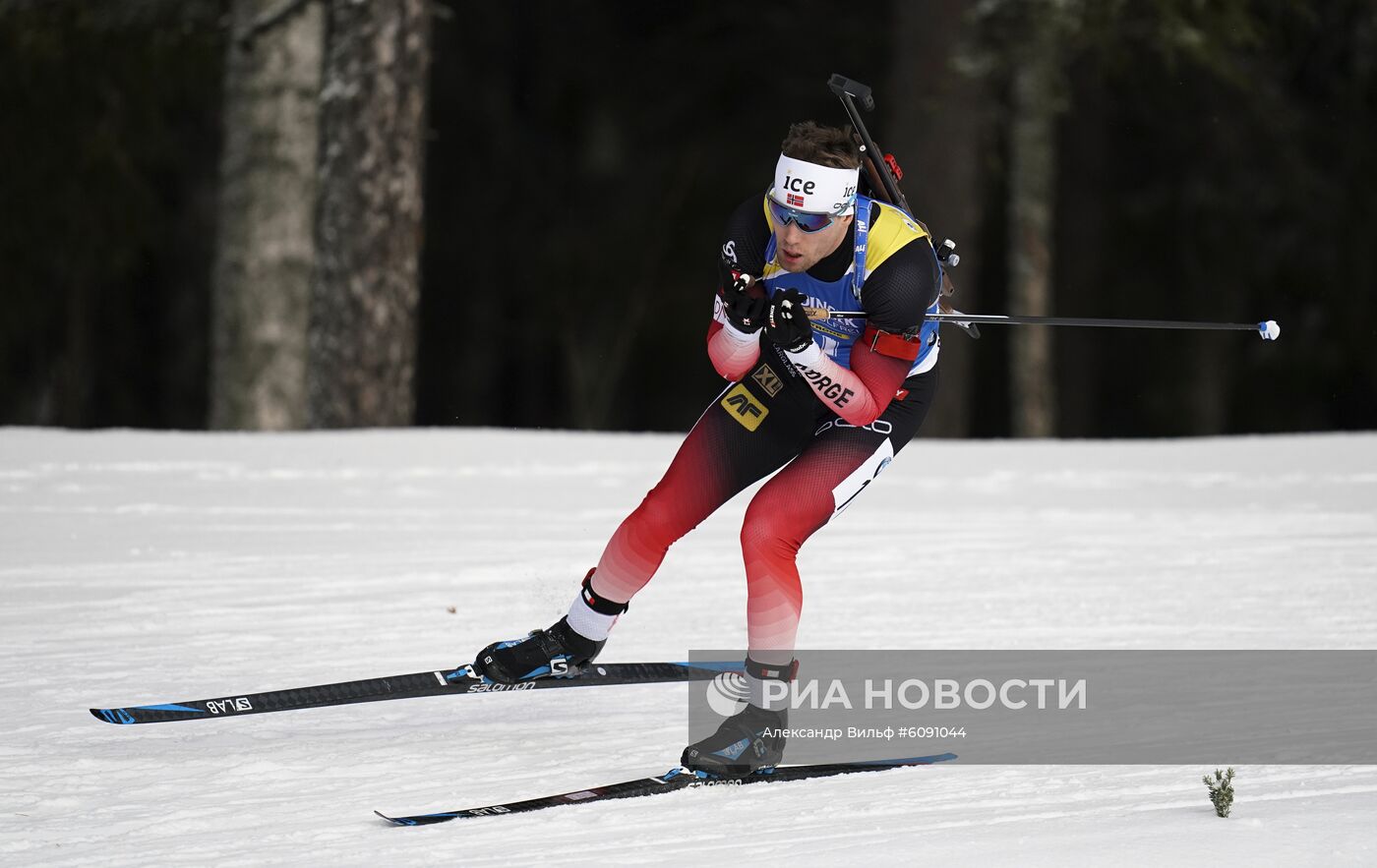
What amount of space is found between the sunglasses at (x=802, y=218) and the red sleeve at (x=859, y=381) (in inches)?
14.5

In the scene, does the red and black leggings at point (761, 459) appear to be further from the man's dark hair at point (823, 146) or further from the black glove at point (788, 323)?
the man's dark hair at point (823, 146)

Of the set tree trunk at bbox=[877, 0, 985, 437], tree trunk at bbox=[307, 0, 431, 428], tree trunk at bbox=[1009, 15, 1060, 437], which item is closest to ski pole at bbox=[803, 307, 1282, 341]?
tree trunk at bbox=[307, 0, 431, 428]

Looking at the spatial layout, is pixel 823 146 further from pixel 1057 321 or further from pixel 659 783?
pixel 659 783

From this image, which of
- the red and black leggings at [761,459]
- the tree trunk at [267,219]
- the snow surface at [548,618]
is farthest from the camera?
the tree trunk at [267,219]

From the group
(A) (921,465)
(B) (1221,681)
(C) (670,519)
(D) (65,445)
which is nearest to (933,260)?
(C) (670,519)

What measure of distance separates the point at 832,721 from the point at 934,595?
2.29 meters

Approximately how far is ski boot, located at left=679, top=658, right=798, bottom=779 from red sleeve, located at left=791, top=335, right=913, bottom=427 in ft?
2.46

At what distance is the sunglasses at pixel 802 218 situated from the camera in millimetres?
5289

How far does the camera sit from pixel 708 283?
26.2m

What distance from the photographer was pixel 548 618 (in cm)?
765

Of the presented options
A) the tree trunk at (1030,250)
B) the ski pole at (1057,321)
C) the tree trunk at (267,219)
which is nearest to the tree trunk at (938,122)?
the tree trunk at (1030,250)

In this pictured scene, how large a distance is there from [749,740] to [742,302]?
4.02 ft

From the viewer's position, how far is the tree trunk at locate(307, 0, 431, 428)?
44.5 ft

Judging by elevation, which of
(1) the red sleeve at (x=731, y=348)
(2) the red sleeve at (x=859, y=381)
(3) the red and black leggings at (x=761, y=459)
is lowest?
(3) the red and black leggings at (x=761, y=459)
